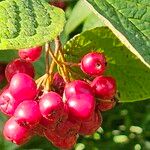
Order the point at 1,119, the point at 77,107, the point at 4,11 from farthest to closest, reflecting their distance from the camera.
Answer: the point at 1,119, the point at 77,107, the point at 4,11

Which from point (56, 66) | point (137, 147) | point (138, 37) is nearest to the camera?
point (138, 37)

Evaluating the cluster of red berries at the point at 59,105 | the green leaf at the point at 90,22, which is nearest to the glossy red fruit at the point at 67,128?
the cluster of red berries at the point at 59,105

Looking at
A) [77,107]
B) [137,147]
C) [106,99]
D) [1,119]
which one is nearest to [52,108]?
[77,107]

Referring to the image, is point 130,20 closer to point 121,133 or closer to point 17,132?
point 17,132

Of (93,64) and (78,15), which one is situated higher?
(93,64)

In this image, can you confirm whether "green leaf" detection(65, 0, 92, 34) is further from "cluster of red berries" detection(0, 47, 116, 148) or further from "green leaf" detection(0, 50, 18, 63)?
"cluster of red berries" detection(0, 47, 116, 148)

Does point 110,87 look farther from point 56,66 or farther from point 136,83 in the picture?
point 136,83

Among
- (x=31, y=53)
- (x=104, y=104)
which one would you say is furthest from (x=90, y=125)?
(x=31, y=53)

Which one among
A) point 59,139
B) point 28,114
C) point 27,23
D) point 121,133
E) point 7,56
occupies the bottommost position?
point 121,133
